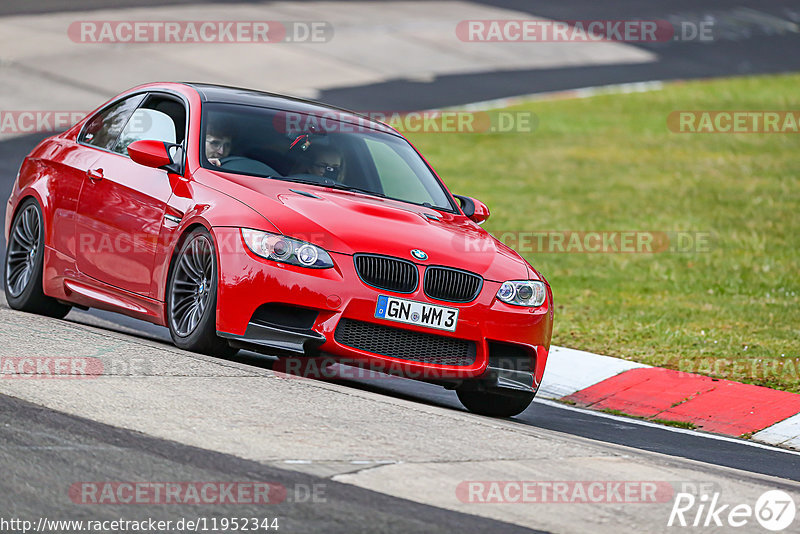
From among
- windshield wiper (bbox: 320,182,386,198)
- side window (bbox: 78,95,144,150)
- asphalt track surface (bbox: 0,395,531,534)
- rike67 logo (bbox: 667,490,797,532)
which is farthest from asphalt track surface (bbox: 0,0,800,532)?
side window (bbox: 78,95,144,150)

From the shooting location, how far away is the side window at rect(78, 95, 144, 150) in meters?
8.91

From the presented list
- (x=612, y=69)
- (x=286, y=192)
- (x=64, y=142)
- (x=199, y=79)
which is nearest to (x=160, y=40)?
(x=199, y=79)

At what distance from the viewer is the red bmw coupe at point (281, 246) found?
23.4ft

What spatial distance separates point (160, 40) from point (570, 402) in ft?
64.7

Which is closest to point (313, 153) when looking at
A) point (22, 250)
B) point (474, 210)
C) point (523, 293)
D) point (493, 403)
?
point (474, 210)

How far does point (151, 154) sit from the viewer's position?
7.84m

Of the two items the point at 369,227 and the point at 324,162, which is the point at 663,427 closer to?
the point at 369,227

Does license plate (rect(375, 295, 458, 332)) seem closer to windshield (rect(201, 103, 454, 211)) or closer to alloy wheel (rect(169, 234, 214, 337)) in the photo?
alloy wheel (rect(169, 234, 214, 337))

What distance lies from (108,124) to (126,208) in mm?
1234

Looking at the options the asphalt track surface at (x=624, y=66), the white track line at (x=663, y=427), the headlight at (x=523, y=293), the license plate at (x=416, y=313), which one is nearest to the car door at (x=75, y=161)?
the license plate at (x=416, y=313)

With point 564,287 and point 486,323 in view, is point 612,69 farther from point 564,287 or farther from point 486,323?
point 486,323

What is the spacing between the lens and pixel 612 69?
3020 cm

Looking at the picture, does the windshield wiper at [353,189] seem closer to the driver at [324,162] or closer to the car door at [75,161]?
the driver at [324,162]

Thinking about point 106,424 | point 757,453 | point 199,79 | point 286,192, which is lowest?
point 757,453
